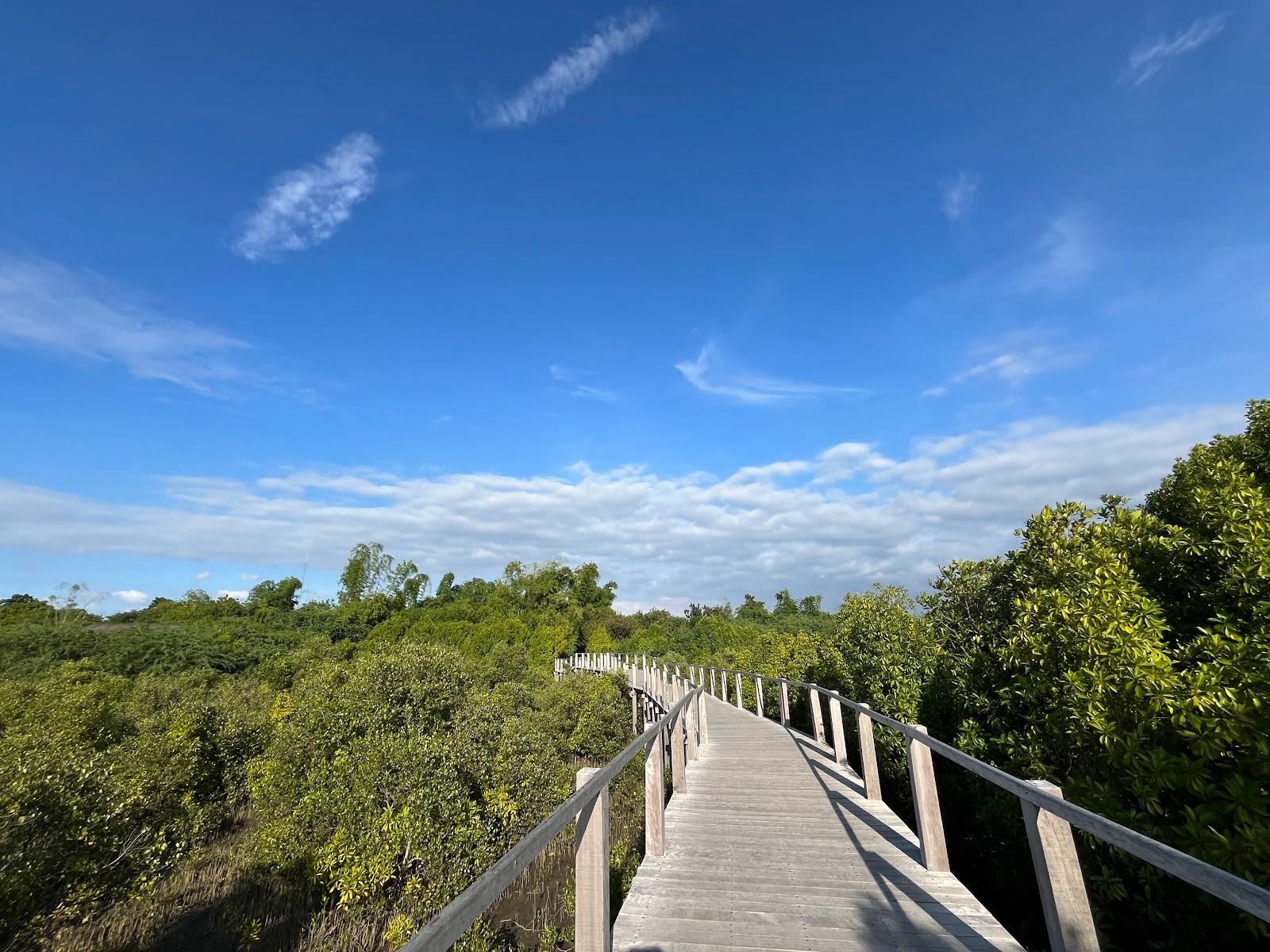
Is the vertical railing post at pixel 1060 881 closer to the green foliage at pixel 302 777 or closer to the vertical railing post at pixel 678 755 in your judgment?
the vertical railing post at pixel 678 755

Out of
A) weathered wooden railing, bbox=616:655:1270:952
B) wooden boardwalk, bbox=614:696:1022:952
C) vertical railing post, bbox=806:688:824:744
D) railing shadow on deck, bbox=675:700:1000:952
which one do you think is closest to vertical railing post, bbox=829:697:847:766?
wooden boardwalk, bbox=614:696:1022:952

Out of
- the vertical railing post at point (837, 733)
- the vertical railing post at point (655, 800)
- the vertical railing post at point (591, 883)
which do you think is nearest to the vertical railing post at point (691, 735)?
the vertical railing post at point (837, 733)

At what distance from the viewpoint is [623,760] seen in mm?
3402

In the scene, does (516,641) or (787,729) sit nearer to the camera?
(787,729)

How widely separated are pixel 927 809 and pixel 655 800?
6.48ft

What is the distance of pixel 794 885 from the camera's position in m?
3.93

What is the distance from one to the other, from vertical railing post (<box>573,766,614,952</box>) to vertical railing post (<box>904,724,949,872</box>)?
2.61m

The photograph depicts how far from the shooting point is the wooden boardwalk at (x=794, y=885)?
3.18 meters

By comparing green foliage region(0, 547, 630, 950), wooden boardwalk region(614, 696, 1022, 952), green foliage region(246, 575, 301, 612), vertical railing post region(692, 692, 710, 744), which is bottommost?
green foliage region(0, 547, 630, 950)

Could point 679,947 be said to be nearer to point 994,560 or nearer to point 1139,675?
point 1139,675

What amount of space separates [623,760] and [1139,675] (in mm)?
4210

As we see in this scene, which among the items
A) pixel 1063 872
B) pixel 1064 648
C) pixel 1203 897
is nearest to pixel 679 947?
pixel 1063 872

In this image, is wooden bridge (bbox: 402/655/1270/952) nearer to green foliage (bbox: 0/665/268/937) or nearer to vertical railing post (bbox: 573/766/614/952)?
vertical railing post (bbox: 573/766/614/952)

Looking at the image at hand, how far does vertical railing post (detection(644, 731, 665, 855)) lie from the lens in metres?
4.30
